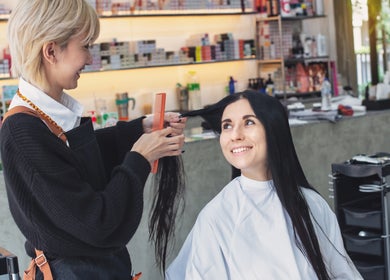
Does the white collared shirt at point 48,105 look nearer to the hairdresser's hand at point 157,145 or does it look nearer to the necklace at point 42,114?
the necklace at point 42,114

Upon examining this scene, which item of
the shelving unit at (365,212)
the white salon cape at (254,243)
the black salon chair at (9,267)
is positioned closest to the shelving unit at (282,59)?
the shelving unit at (365,212)

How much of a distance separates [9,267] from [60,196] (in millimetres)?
420

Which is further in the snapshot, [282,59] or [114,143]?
[282,59]

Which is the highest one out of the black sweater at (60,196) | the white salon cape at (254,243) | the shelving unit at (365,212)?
the black sweater at (60,196)

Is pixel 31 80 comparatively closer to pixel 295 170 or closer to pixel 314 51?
pixel 295 170

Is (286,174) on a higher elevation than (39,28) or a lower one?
lower

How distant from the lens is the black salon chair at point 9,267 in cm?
185

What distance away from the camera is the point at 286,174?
2.09 m

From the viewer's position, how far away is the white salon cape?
2.10m

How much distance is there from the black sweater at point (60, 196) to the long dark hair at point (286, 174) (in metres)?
0.55

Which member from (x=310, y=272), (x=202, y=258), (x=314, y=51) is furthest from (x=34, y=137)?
(x=314, y=51)

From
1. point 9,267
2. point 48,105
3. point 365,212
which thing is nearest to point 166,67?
point 365,212

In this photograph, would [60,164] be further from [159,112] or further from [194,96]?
[194,96]

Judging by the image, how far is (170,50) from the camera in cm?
684
